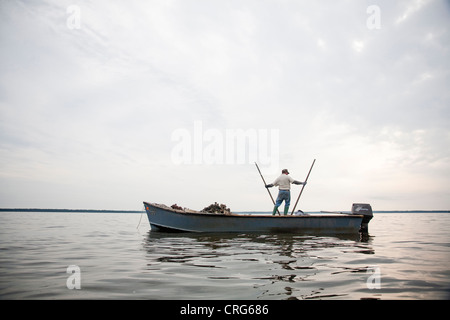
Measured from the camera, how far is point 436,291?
4.16 meters

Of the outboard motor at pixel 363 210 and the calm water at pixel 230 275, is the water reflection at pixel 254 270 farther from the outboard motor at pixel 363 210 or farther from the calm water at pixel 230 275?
the outboard motor at pixel 363 210

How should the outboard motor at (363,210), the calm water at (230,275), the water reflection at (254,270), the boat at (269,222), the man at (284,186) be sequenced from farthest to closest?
the outboard motor at (363,210)
the man at (284,186)
the boat at (269,222)
the water reflection at (254,270)
the calm water at (230,275)

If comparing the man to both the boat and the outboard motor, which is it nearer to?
the boat

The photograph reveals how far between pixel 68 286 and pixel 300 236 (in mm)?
9613

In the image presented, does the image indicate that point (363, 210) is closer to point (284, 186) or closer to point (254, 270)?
point (284, 186)

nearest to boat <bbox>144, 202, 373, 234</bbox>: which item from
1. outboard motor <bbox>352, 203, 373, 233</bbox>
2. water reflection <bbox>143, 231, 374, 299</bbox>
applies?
outboard motor <bbox>352, 203, 373, 233</bbox>

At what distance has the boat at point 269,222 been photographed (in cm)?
1223

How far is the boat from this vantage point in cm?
1223

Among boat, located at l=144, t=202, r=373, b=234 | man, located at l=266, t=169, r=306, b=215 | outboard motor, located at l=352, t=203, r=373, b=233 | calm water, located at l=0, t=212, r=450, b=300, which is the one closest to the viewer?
calm water, located at l=0, t=212, r=450, b=300

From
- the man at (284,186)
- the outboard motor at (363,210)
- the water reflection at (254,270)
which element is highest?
the man at (284,186)

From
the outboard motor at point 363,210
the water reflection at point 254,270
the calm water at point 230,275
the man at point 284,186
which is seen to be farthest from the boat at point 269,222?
the calm water at point 230,275

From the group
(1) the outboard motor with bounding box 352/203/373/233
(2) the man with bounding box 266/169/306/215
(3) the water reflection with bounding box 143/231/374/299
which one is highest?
(2) the man with bounding box 266/169/306/215

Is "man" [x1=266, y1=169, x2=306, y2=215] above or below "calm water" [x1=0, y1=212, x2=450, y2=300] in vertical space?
above
